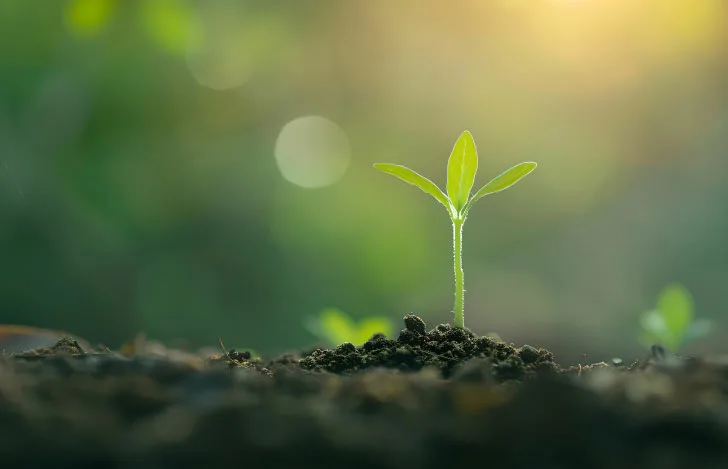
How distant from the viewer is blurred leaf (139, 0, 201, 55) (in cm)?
301

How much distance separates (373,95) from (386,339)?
4166 millimetres

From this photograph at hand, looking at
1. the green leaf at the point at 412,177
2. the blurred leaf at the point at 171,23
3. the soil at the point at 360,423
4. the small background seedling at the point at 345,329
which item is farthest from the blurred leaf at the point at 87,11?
the soil at the point at 360,423

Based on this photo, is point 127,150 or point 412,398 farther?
point 127,150

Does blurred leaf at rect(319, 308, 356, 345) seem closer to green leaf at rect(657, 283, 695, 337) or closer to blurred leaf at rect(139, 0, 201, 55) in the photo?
green leaf at rect(657, 283, 695, 337)

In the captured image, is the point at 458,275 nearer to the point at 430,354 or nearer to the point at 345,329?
the point at 430,354

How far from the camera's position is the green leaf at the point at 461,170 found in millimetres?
950

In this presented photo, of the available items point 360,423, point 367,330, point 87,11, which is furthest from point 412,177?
point 87,11

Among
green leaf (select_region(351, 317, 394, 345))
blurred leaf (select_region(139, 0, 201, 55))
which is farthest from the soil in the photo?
blurred leaf (select_region(139, 0, 201, 55))

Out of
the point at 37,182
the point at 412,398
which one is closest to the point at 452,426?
the point at 412,398

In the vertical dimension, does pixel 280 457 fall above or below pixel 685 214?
below

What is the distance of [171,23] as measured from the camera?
120 inches

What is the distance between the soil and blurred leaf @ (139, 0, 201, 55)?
2.70m

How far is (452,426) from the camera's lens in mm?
422

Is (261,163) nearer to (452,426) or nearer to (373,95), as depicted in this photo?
(373,95)
